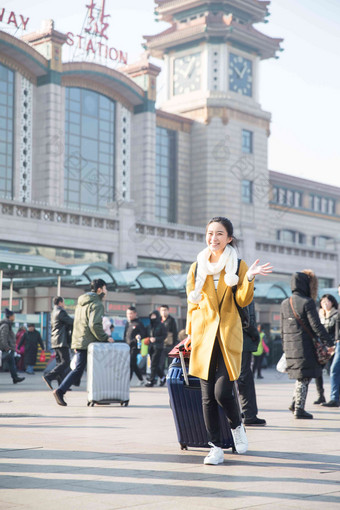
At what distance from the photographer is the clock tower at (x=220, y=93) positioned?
5947 centimetres

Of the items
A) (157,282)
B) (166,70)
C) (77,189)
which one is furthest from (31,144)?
(166,70)

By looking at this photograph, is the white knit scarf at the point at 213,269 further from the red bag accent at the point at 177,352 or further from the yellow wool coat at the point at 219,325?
the red bag accent at the point at 177,352

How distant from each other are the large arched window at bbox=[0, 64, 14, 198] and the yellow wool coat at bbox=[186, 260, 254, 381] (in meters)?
40.5

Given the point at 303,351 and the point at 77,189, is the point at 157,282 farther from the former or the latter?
the point at 303,351

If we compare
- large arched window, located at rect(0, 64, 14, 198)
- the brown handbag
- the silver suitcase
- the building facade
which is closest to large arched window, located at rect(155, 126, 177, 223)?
the building facade

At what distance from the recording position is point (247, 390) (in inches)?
352

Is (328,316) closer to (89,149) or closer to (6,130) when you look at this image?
(6,130)

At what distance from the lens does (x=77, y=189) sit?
1940 inches

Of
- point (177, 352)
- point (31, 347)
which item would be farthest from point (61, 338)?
point (31, 347)

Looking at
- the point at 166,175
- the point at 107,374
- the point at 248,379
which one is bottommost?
the point at 107,374

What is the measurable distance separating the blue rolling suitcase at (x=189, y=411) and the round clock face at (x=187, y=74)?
58.7m

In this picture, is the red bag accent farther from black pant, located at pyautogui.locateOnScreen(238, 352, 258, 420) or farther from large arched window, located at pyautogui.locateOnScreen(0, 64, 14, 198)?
large arched window, located at pyautogui.locateOnScreen(0, 64, 14, 198)

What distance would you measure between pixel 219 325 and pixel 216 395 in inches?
20.7

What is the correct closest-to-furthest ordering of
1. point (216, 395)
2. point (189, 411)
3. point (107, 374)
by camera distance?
1. point (216, 395)
2. point (189, 411)
3. point (107, 374)
